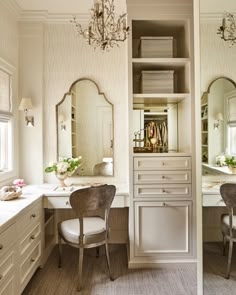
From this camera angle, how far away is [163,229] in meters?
2.82

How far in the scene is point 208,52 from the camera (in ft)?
6.07

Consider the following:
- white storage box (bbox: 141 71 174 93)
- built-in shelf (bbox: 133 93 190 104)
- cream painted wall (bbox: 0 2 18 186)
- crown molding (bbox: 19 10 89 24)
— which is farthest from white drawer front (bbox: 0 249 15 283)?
crown molding (bbox: 19 10 89 24)

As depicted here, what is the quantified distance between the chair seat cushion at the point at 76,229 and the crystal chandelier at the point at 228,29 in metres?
1.98

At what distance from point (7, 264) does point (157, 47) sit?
2.54 meters

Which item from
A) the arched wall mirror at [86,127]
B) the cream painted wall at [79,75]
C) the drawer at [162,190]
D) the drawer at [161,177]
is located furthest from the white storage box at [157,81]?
the drawer at [162,190]

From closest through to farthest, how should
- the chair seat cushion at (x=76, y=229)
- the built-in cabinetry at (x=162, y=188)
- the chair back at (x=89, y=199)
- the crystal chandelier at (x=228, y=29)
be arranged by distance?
the crystal chandelier at (x=228, y=29) → the chair back at (x=89, y=199) → the chair seat cushion at (x=76, y=229) → the built-in cabinetry at (x=162, y=188)

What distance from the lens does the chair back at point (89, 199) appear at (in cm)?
240

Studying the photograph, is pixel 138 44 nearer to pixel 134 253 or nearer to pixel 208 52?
pixel 208 52

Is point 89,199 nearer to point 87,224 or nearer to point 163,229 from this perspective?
point 87,224

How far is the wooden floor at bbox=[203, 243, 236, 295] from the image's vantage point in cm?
190

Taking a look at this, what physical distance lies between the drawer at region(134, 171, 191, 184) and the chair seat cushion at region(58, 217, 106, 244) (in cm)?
59

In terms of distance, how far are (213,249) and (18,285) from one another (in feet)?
5.07

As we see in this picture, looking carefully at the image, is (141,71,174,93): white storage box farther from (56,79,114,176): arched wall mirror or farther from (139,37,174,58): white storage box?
(56,79,114,176): arched wall mirror

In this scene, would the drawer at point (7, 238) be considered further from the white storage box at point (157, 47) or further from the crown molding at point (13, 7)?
the crown molding at point (13, 7)
